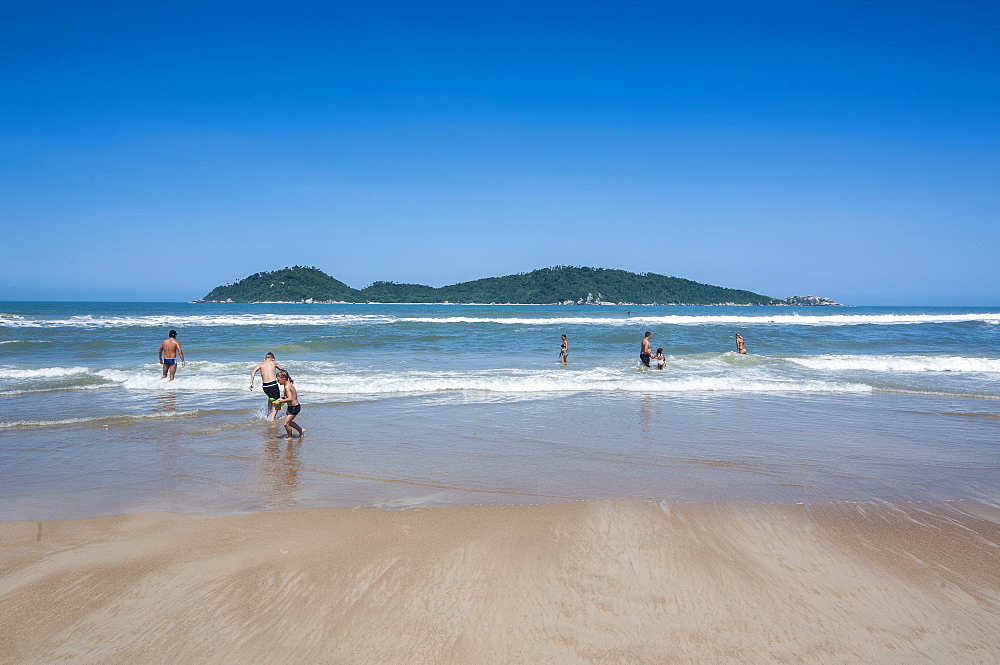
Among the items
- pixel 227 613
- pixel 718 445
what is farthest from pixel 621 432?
pixel 227 613

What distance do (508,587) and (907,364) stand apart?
21.7 metres

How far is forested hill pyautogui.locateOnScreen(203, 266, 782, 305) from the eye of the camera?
15925 centimetres

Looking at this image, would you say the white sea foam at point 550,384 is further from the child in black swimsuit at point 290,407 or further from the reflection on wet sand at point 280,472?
the reflection on wet sand at point 280,472

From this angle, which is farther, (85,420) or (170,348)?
(170,348)

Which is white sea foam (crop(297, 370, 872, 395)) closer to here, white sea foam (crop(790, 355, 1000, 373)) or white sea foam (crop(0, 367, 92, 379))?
white sea foam (crop(790, 355, 1000, 373))

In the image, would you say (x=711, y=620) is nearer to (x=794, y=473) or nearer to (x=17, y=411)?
(x=794, y=473)

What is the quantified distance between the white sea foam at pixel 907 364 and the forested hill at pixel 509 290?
136138mm

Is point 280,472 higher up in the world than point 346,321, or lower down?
lower down

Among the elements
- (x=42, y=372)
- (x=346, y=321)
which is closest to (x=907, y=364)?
(x=42, y=372)

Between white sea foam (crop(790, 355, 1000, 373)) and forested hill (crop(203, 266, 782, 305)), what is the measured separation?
136 meters

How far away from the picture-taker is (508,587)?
4.19 m

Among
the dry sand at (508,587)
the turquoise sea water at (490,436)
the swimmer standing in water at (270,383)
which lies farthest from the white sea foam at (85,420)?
the dry sand at (508,587)

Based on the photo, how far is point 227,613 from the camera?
388 centimetres

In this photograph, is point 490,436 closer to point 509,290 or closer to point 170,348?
point 170,348
